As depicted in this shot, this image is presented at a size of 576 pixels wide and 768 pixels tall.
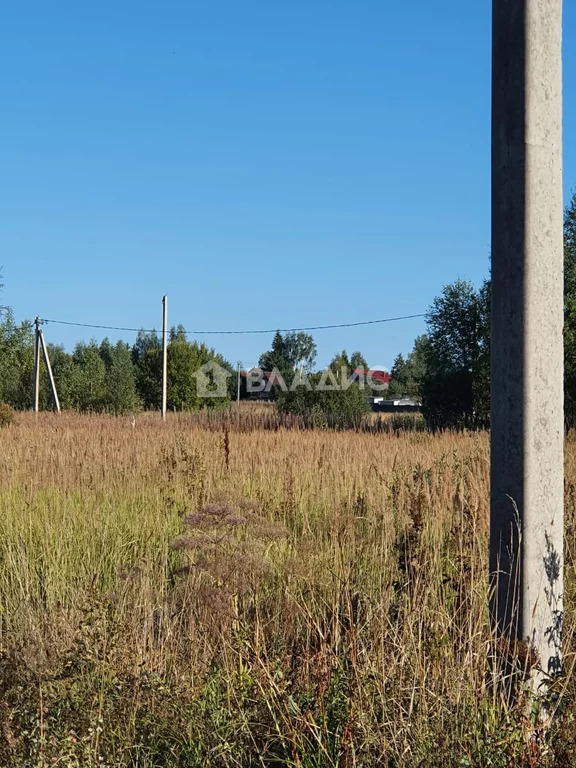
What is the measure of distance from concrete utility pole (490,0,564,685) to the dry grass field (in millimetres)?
272

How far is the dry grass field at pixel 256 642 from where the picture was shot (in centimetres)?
245

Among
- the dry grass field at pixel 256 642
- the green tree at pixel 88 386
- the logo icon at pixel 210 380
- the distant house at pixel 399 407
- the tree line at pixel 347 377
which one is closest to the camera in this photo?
the dry grass field at pixel 256 642

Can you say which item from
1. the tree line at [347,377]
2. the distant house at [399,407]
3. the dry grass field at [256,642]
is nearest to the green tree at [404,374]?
the distant house at [399,407]

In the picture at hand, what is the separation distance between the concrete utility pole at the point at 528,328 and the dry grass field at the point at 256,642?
0.27m

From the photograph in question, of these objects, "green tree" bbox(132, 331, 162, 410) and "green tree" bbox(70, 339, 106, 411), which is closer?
"green tree" bbox(132, 331, 162, 410)

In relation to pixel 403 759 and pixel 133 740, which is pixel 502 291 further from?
pixel 133 740

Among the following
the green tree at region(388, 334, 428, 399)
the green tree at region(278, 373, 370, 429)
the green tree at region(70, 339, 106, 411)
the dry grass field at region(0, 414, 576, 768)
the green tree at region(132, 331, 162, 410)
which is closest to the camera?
the dry grass field at region(0, 414, 576, 768)

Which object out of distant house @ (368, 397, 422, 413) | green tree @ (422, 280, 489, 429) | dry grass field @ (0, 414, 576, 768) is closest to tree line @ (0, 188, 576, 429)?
green tree @ (422, 280, 489, 429)

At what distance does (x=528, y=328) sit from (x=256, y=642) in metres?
1.42

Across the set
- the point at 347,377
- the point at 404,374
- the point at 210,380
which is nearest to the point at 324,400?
the point at 347,377

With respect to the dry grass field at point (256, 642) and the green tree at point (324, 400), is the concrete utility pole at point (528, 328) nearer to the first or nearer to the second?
the dry grass field at point (256, 642)

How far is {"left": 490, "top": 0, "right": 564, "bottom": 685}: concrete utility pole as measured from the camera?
262 cm

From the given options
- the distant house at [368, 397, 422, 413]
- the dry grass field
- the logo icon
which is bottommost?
the dry grass field

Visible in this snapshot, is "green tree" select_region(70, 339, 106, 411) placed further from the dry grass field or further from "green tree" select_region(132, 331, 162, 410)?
the dry grass field
